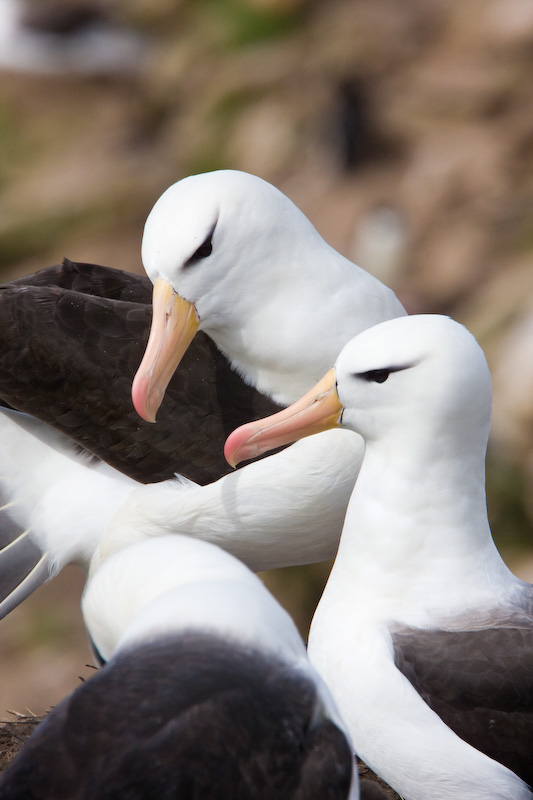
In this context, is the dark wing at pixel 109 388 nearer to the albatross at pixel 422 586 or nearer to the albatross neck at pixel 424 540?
the albatross at pixel 422 586

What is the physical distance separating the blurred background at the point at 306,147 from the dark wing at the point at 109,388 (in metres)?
3.55

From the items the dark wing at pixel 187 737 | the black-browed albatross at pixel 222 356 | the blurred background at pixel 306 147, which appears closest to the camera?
the dark wing at pixel 187 737

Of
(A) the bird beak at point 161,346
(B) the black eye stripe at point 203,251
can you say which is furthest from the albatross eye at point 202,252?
(A) the bird beak at point 161,346

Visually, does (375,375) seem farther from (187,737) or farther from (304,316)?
(187,737)

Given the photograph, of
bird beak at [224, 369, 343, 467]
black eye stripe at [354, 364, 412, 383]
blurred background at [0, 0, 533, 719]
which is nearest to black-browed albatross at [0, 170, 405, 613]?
bird beak at [224, 369, 343, 467]

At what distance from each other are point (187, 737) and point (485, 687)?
3.51 feet

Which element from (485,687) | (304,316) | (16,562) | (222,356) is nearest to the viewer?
(485,687)

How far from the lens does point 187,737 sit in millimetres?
2252

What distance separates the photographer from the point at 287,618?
8.95 ft

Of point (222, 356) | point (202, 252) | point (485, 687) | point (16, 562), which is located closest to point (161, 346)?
point (202, 252)

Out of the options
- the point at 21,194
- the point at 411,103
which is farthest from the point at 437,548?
the point at 21,194

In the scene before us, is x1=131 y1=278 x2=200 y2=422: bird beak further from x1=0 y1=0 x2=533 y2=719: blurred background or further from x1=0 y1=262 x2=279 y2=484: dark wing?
x1=0 y1=0 x2=533 y2=719: blurred background

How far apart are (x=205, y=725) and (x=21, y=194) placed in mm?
14117

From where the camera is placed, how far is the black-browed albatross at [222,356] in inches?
147
